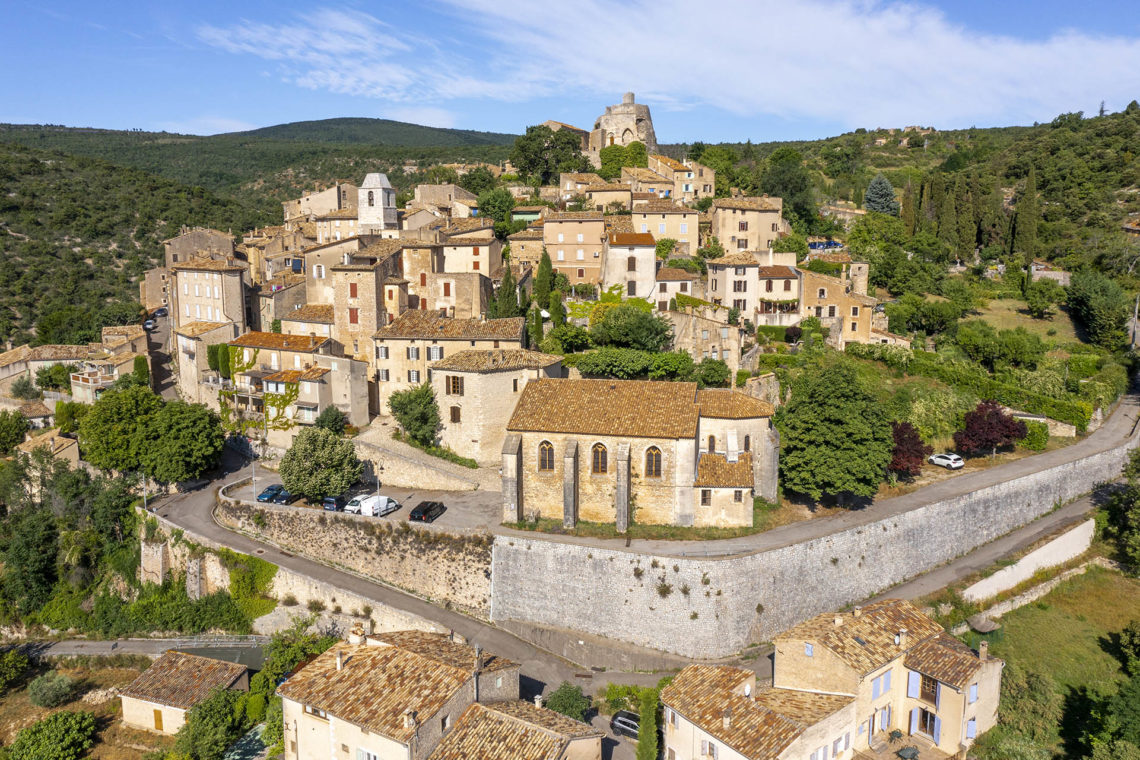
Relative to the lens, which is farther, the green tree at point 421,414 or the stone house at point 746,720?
the green tree at point 421,414

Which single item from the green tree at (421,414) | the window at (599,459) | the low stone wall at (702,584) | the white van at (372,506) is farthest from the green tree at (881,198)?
the white van at (372,506)

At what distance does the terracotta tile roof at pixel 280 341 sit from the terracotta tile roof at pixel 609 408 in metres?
17.2

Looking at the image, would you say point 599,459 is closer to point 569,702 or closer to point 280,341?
point 569,702

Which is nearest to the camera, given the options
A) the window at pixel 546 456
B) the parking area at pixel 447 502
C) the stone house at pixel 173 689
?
the stone house at pixel 173 689

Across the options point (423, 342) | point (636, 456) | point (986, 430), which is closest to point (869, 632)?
point (636, 456)

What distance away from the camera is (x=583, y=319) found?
52750mm

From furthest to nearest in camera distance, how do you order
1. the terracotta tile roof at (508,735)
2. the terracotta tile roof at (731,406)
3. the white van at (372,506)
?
the white van at (372,506)
the terracotta tile roof at (731,406)
the terracotta tile roof at (508,735)

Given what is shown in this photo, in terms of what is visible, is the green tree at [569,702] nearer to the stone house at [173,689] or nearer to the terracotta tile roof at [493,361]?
the stone house at [173,689]

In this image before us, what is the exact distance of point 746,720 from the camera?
985 inches

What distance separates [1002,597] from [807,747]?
17.6m

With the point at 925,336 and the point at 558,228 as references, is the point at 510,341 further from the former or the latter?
the point at 925,336

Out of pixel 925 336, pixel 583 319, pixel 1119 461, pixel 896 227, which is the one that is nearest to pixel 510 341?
pixel 583 319

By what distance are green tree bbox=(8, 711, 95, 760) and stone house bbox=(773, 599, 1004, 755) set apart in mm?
27485

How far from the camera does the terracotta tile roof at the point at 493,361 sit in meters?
41.2
